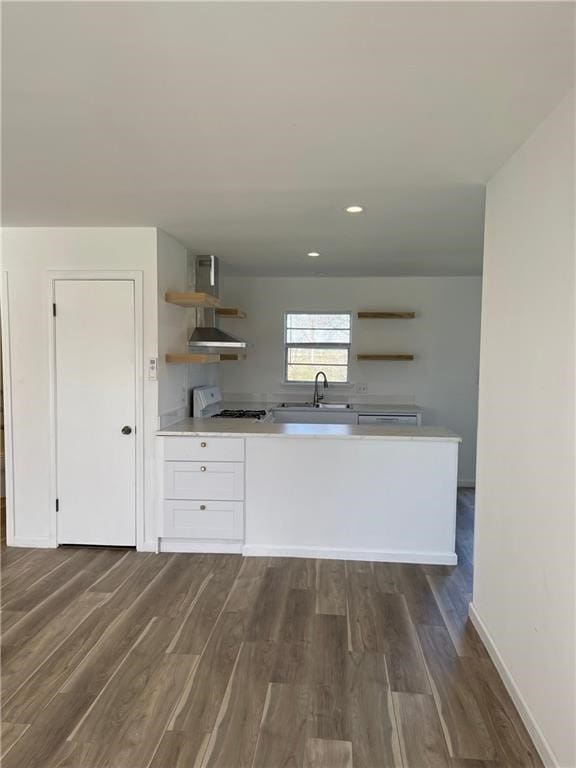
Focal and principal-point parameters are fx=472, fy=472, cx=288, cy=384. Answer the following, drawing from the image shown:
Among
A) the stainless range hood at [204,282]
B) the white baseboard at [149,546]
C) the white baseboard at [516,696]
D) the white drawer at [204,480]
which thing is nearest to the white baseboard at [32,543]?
the white baseboard at [149,546]

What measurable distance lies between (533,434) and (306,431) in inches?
72.1

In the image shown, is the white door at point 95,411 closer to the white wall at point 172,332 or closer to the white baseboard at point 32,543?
the white baseboard at point 32,543

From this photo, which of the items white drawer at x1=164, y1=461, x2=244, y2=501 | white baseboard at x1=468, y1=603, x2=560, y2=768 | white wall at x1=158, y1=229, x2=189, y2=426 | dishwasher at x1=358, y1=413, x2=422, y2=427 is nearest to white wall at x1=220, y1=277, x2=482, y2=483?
dishwasher at x1=358, y1=413, x2=422, y2=427

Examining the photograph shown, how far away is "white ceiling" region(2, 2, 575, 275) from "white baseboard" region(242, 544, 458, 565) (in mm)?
2349

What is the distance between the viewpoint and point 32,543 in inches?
143

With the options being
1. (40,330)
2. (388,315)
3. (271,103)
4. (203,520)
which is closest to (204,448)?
(203,520)

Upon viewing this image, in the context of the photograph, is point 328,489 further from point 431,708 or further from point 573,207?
point 573,207

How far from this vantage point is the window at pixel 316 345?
5.70m

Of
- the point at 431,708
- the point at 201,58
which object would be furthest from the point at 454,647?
the point at 201,58

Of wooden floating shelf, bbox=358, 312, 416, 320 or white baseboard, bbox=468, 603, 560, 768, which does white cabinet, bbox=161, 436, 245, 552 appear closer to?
white baseboard, bbox=468, 603, 560, 768

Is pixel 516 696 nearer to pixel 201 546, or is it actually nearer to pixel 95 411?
pixel 201 546

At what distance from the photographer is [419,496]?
11.0ft

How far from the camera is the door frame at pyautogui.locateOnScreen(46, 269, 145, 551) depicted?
11.4 feet

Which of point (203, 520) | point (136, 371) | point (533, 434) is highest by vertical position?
point (136, 371)
